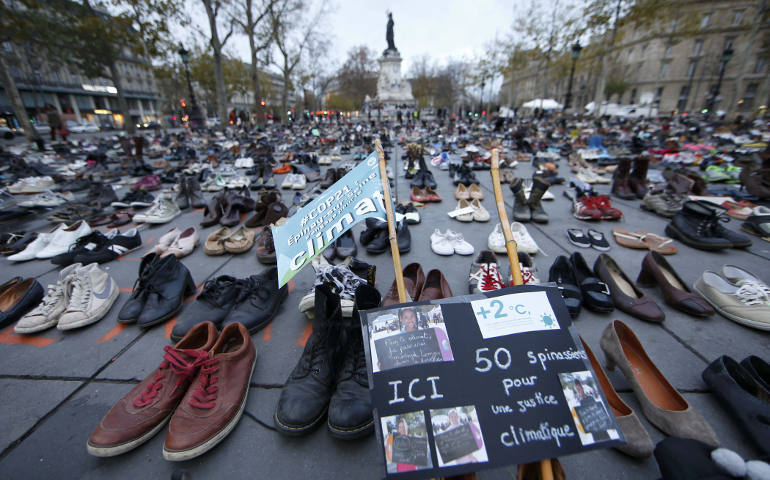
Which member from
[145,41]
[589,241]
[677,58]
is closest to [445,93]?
[677,58]

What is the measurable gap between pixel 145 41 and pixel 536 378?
20908mm

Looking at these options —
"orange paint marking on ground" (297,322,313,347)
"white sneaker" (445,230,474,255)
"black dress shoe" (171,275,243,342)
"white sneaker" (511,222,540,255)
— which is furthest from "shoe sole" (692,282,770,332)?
"black dress shoe" (171,275,243,342)

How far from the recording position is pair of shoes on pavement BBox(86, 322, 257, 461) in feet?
4.41

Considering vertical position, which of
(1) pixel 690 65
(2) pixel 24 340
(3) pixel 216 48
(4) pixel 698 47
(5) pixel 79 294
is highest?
(4) pixel 698 47

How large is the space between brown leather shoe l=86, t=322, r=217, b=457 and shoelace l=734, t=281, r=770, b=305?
3.69 metres

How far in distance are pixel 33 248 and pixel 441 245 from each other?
16.1ft

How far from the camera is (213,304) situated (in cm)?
229

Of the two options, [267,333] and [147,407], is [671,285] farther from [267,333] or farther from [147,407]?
A: [147,407]

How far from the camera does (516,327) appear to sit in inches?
45.4

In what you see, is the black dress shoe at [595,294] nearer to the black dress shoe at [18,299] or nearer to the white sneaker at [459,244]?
the white sneaker at [459,244]

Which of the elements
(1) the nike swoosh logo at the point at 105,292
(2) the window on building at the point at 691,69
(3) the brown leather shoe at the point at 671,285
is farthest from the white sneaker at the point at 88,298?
(2) the window on building at the point at 691,69

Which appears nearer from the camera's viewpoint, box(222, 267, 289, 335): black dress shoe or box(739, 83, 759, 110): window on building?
box(222, 267, 289, 335): black dress shoe

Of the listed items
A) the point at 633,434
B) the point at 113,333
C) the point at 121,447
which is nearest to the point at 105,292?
the point at 113,333

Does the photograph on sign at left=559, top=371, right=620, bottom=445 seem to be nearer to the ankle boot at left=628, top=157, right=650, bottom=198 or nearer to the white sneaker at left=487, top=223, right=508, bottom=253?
the white sneaker at left=487, top=223, right=508, bottom=253
